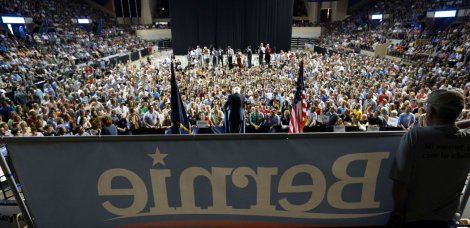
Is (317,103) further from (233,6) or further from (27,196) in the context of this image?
(233,6)

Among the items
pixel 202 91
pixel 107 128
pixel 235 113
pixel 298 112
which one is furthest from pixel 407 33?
pixel 107 128

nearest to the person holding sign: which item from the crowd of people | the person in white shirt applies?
the person in white shirt

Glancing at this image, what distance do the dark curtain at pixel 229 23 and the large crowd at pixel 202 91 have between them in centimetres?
877

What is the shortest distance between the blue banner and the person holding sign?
1.46 feet

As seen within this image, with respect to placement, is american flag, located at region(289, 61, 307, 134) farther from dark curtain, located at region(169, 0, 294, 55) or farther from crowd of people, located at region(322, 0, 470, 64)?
dark curtain, located at region(169, 0, 294, 55)

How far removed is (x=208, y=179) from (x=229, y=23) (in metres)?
35.3

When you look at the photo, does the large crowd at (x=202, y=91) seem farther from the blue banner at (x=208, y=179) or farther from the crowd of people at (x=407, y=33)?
the blue banner at (x=208, y=179)

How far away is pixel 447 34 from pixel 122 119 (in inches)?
1086

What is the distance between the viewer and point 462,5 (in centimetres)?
2766

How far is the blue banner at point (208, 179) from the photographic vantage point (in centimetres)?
264

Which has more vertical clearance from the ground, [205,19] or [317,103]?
[205,19]

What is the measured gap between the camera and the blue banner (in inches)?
104


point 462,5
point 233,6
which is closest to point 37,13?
point 233,6

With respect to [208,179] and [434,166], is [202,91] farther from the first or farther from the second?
[434,166]
